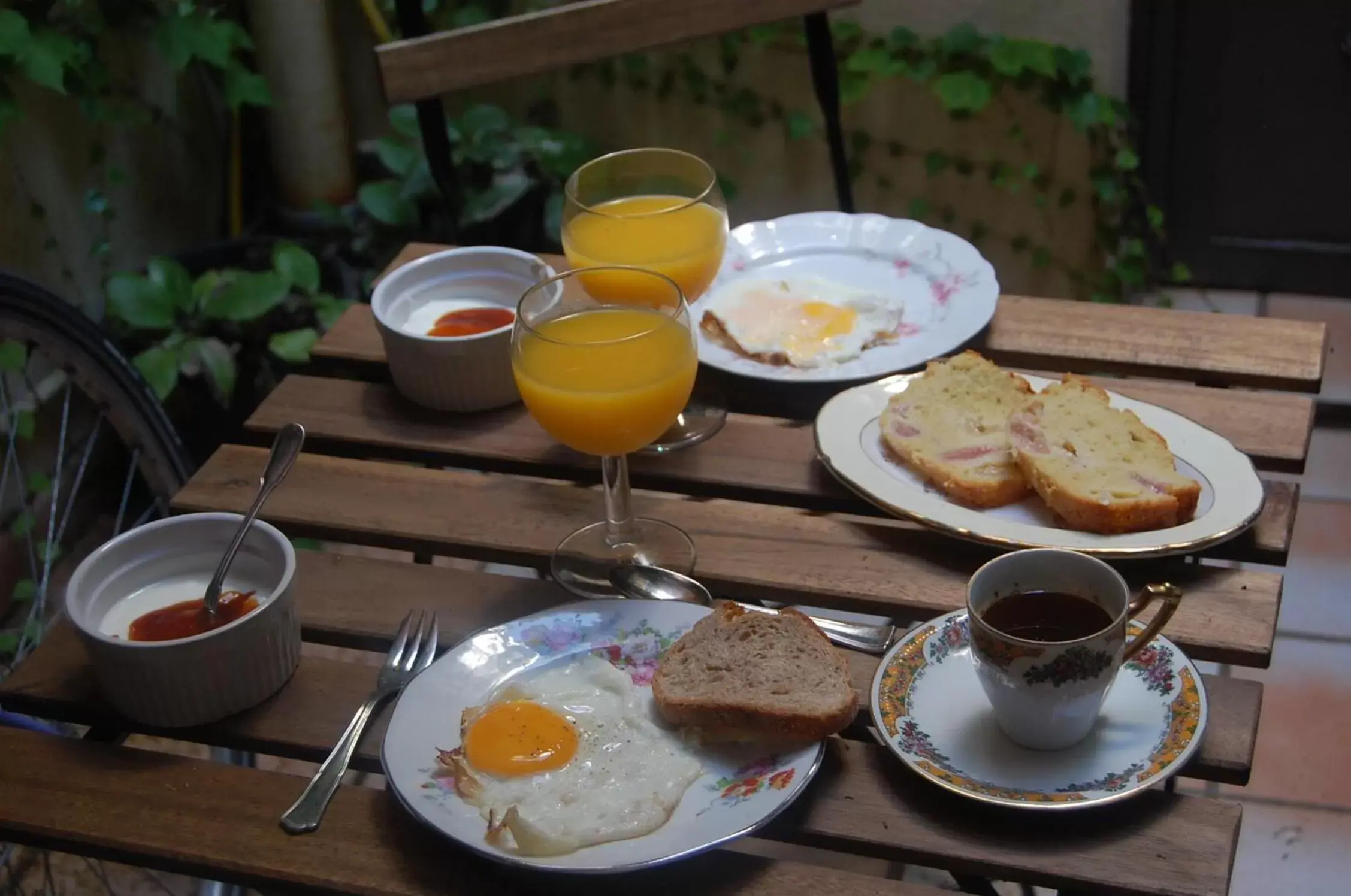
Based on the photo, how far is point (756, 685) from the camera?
3.28 feet

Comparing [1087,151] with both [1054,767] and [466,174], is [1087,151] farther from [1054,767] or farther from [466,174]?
[1054,767]

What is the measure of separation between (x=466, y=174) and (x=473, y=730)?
78.2 inches

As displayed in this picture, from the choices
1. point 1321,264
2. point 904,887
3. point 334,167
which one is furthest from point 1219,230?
point 904,887

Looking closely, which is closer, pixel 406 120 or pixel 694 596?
pixel 694 596

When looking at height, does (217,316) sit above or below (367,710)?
below

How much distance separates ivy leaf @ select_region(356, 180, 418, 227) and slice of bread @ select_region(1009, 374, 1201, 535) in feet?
5.69

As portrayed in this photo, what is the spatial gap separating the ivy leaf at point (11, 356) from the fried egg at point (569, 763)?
1.23 meters

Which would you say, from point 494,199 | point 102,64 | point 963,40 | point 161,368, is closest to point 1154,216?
point 963,40

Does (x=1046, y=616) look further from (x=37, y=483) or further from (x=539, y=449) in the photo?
(x=37, y=483)

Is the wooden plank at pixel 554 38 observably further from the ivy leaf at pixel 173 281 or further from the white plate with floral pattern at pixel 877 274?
the ivy leaf at pixel 173 281

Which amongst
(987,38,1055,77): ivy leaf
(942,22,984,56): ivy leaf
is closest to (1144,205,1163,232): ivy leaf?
(987,38,1055,77): ivy leaf

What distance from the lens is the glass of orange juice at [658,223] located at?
1400 mm

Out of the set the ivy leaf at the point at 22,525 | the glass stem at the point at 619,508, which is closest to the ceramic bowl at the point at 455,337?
the glass stem at the point at 619,508

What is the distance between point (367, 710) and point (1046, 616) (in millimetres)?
523
